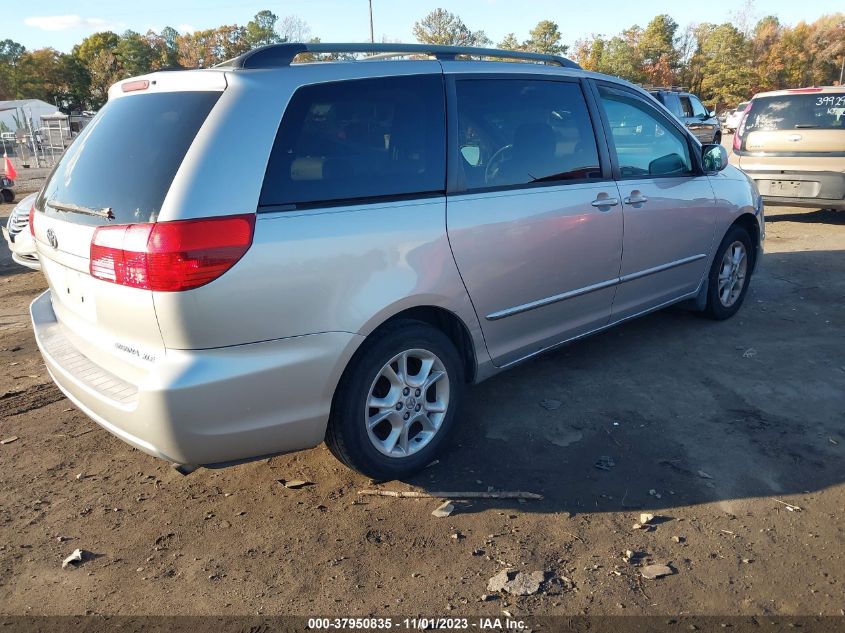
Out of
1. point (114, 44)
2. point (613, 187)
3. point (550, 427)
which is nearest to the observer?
point (550, 427)

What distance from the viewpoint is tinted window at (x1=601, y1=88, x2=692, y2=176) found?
4.16m

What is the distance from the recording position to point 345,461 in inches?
118

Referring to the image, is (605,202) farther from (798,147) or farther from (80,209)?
(798,147)

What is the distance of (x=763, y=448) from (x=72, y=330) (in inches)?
135

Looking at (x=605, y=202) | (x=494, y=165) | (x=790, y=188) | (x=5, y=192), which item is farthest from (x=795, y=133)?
(x=5, y=192)

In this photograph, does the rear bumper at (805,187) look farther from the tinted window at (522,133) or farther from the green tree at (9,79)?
the green tree at (9,79)

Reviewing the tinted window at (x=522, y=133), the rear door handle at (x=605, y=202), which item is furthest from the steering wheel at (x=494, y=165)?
the rear door handle at (x=605, y=202)

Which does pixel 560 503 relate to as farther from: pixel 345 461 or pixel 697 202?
pixel 697 202

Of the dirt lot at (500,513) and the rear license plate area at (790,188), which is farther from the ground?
the rear license plate area at (790,188)

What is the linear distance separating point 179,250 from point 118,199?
471mm

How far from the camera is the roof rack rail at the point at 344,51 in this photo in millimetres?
2754

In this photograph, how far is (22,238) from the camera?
20.0 feet

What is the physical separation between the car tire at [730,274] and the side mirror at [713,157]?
0.57 metres

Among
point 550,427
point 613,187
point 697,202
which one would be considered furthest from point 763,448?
point 697,202
